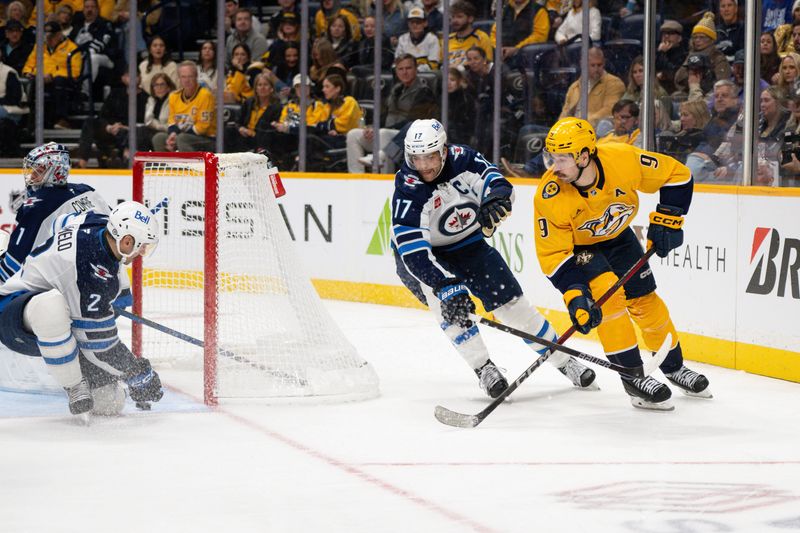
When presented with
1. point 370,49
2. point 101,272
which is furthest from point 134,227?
point 370,49

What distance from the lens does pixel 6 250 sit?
5.05 m

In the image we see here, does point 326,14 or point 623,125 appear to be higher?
point 326,14

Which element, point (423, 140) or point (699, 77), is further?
point (699, 77)

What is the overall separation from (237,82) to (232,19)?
492 mm

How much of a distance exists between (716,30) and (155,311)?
3011 millimetres

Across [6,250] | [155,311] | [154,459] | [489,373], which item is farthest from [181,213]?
[154,459]

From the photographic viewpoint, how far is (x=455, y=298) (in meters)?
4.32

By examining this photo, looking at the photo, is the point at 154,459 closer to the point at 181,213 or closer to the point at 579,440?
the point at 579,440

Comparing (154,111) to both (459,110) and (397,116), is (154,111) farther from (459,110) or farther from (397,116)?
(459,110)

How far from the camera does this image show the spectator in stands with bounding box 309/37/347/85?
8.50m

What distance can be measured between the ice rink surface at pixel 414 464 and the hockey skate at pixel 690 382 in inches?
3.2

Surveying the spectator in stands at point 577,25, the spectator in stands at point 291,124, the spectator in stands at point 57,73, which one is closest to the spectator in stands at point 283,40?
the spectator in stands at point 291,124

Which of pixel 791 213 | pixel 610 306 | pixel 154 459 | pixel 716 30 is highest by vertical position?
pixel 716 30

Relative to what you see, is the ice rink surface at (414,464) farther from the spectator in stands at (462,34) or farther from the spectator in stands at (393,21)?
the spectator in stands at (393,21)
